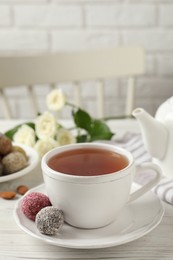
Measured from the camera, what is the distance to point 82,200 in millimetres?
576

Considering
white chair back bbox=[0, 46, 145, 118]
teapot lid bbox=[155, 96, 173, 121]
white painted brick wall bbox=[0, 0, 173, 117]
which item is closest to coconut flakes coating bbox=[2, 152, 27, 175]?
teapot lid bbox=[155, 96, 173, 121]

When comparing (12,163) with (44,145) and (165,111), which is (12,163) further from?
(165,111)

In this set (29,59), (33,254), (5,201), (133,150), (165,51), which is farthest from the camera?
(165,51)

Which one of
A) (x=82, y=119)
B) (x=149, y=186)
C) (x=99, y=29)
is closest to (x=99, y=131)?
(x=82, y=119)

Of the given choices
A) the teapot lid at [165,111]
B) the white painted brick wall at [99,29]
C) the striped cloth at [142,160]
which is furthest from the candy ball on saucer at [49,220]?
the white painted brick wall at [99,29]

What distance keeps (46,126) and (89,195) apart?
314mm

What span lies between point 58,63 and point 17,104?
1.21ft

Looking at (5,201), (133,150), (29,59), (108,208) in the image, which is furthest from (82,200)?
(29,59)

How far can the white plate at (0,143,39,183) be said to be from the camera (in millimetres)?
727

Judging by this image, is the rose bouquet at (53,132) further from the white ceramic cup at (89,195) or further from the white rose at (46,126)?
the white ceramic cup at (89,195)

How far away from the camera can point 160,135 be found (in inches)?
28.9

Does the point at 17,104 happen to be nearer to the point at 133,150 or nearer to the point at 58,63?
the point at 58,63

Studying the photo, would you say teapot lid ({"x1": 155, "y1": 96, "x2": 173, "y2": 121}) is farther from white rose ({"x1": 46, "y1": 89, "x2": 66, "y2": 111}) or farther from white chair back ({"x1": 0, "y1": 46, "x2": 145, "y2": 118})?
white chair back ({"x1": 0, "y1": 46, "x2": 145, "y2": 118})

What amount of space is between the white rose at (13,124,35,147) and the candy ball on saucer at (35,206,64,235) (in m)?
0.29
